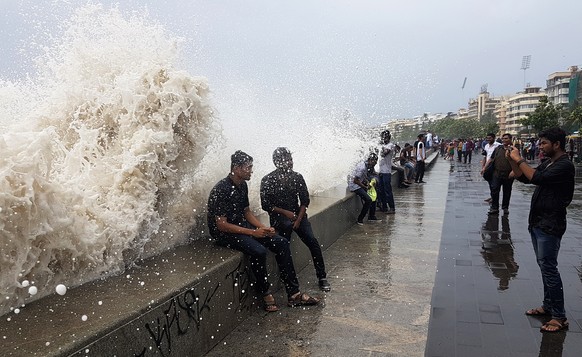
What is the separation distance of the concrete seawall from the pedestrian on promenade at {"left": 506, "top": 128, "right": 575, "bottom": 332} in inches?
106

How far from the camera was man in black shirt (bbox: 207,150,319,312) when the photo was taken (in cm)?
438

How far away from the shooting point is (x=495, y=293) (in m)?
5.20

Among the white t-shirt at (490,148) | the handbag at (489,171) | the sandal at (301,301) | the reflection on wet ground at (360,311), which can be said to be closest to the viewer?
the reflection on wet ground at (360,311)

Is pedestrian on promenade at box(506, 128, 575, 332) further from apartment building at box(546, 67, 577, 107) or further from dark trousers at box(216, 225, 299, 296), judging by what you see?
apartment building at box(546, 67, 577, 107)

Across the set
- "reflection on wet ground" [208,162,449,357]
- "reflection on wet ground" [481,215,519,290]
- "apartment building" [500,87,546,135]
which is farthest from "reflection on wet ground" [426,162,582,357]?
"apartment building" [500,87,546,135]

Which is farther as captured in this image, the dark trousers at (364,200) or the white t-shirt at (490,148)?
the white t-shirt at (490,148)

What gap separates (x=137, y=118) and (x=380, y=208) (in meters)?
7.74

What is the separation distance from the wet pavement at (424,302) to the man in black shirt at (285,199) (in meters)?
0.71

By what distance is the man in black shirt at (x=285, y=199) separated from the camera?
5.24 m

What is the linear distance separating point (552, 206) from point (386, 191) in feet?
22.0

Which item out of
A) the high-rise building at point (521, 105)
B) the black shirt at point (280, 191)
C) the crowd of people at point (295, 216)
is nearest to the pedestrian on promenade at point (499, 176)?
the crowd of people at point (295, 216)

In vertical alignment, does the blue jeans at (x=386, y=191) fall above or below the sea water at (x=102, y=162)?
below

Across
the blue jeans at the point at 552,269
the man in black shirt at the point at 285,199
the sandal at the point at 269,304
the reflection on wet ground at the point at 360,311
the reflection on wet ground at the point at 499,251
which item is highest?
the man in black shirt at the point at 285,199

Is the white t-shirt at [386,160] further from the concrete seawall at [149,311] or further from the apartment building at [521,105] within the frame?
the apartment building at [521,105]
